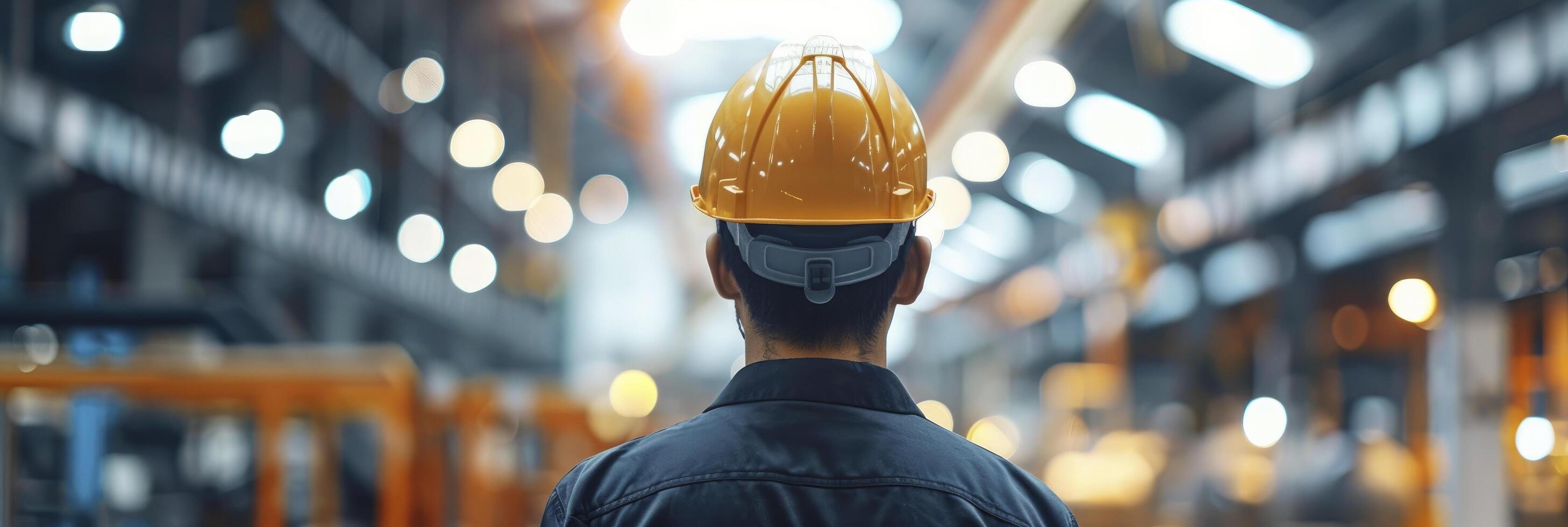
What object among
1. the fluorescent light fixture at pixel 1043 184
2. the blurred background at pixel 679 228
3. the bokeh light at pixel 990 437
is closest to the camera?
the blurred background at pixel 679 228

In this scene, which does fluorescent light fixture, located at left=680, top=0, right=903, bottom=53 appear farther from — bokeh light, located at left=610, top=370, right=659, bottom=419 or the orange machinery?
bokeh light, located at left=610, top=370, right=659, bottom=419

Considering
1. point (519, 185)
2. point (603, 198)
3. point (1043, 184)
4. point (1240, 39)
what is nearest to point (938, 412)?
point (1043, 184)

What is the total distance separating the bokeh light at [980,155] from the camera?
31.2 feet

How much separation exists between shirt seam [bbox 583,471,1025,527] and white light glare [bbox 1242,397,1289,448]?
36.0 feet

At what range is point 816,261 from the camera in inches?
62.1

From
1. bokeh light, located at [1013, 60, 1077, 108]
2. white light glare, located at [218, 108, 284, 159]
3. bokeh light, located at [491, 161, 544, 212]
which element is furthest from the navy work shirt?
bokeh light, located at [1013, 60, 1077, 108]

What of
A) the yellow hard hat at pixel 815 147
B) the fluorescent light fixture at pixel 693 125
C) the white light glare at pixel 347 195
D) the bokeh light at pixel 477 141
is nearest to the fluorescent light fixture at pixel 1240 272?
the fluorescent light fixture at pixel 693 125

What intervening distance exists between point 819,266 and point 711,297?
1671 centimetres

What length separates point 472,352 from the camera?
1898 cm

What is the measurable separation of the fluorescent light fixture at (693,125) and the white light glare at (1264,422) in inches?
250

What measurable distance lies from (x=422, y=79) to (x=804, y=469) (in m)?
11.2

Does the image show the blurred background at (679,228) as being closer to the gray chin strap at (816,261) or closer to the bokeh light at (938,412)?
the gray chin strap at (816,261)

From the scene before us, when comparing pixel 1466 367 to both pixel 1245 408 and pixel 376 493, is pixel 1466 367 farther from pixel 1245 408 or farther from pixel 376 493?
pixel 376 493

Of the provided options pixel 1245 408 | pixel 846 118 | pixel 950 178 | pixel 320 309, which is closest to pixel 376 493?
pixel 320 309
